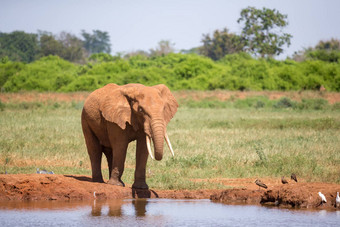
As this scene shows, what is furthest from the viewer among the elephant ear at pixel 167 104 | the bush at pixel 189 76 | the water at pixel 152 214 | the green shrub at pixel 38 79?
the green shrub at pixel 38 79

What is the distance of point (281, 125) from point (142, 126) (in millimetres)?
14633

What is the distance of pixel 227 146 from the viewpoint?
18750mm

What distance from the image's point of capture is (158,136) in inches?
408

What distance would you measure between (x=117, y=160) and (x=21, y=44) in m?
71.7

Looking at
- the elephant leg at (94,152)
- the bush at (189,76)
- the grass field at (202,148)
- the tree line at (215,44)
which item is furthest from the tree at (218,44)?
the elephant leg at (94,152)

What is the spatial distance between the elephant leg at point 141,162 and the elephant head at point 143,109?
362 millimetres

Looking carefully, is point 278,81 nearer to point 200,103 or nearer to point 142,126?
point 200,103

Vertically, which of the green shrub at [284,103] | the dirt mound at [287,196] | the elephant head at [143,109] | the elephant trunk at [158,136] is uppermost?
the green shrub at [284,103]

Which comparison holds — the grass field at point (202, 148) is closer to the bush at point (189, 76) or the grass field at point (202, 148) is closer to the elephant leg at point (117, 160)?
the elephant leg at point (117, 160)

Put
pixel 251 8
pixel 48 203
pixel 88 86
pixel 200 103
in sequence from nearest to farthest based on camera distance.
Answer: pixel 48 203, pixel 200 103, pixel 88 86, pixel 251 8

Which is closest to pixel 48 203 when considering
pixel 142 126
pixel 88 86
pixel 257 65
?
pixel 142 126

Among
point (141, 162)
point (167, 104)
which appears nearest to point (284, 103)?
point (167, 104)

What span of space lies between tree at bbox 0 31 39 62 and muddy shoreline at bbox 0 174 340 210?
6675 cm

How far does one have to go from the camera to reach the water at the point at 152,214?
31.1 feet
